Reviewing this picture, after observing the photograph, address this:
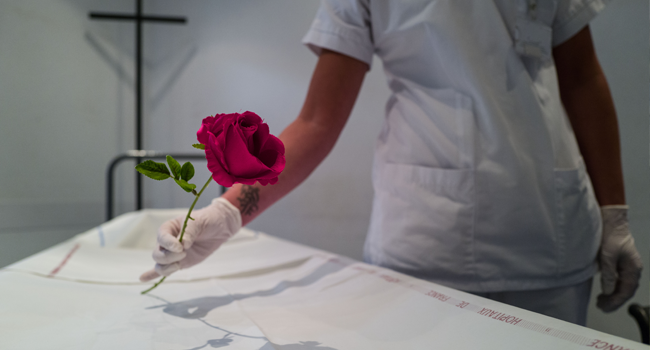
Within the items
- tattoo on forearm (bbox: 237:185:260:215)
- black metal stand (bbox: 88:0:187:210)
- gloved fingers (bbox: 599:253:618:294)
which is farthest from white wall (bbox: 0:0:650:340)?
tattoo on forearm (bbox: 237:185:260:215)

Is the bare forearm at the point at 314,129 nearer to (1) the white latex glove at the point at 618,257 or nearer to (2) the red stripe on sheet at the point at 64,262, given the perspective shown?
(2) the red stripe on sheet at the point at 64,262

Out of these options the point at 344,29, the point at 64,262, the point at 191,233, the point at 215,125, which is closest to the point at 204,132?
the point at 215,125

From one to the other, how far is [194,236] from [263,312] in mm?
170

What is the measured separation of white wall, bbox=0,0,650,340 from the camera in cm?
116

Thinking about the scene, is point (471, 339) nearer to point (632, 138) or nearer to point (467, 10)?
point (467, 10)

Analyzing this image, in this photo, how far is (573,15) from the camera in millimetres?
826

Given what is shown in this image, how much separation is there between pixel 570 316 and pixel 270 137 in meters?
0.78

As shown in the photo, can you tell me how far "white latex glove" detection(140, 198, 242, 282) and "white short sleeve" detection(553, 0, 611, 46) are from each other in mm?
803

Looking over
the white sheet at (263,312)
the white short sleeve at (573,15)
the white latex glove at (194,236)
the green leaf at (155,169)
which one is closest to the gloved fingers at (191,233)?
the white latex glove at (194,236)

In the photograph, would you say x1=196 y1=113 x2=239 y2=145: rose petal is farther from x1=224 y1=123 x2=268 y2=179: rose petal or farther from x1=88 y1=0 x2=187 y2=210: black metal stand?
x1=88 y1=0 x2=187 y2=210: black metal stand

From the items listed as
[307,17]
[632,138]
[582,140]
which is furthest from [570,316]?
[307,17]

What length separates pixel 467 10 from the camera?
746 mm

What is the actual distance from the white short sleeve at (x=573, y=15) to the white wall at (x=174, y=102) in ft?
1.27

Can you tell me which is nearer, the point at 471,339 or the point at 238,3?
the point at 471,339
